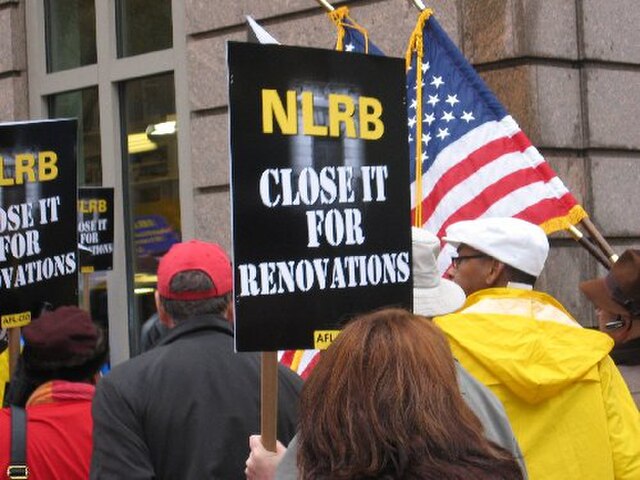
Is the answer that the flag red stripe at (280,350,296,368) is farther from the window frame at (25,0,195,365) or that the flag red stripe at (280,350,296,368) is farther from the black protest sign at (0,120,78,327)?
the window frame at (25,0,195,365)

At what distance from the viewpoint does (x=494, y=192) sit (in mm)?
6547

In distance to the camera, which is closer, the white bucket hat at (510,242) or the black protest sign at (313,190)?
the black protest sign at (313,190)

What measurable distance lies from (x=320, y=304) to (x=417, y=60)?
3.21 meters

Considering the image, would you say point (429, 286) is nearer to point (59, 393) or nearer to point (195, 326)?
point (195, 326)

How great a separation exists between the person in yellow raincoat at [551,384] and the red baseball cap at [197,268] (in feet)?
2.17

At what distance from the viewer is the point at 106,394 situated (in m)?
4.07

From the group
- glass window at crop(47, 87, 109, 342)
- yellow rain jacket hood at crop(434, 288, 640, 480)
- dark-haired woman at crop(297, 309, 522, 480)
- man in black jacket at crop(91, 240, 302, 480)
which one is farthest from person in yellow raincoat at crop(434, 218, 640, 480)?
glass window at crop(47, 87, 109, 342)

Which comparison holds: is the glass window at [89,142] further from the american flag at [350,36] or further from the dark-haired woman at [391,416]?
the dark-haired woman at [391,416]

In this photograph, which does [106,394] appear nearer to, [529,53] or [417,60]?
[417,60]

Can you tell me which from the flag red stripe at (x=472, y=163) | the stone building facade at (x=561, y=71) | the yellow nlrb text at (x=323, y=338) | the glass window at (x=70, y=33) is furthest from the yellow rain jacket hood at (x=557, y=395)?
the glass window at (x=70, y=33)

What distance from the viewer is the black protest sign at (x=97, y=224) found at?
967cm

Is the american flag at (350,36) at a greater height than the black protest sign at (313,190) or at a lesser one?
greater

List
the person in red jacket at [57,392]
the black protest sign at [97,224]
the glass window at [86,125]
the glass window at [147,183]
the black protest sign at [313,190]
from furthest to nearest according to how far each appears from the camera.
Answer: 1. the glass window at [86,125]
2. the glass window at [147,183]
3. the black protest sign at [97,224]
4. the person in red jacket at [57,392]
5. the black protest sign at [313,190]

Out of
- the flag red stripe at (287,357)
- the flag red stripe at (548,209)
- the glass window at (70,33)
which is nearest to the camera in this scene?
the flag red stripe at (287,357)
